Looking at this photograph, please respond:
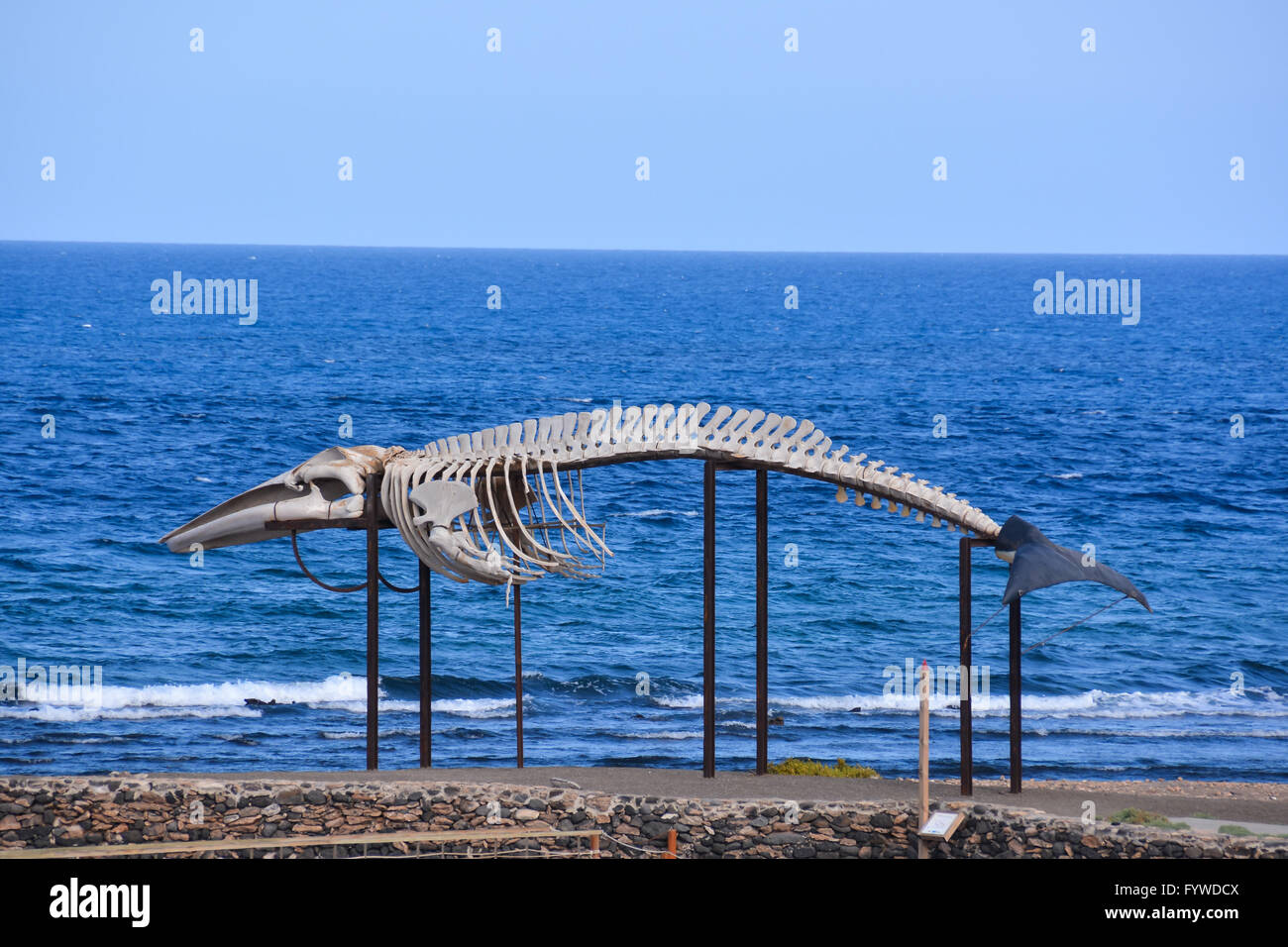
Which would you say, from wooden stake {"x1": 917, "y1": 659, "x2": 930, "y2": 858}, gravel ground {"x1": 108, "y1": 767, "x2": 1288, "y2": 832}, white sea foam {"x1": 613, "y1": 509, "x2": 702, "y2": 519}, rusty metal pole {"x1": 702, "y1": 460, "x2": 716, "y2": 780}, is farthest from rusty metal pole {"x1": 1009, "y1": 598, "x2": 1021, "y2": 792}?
white sea foam {"x1": 613, "y1": 509, "x2": 702, "y2": 519}

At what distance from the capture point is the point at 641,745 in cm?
2836

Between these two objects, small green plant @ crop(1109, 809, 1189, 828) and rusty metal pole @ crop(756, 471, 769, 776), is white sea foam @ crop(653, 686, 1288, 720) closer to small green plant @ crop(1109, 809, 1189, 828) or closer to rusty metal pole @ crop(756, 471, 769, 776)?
rusty metal pole @ crop(756, 471, 769, 776)

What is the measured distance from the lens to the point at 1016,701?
17234 millimetres

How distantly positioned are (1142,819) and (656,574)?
27190 millimetres

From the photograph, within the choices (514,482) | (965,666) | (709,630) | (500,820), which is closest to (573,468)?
(514,482)

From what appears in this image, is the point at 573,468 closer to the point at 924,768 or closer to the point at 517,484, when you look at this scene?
the point at 517,484

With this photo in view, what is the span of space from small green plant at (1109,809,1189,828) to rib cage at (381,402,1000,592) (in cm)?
340

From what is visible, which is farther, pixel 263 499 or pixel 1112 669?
pixel 1112 669

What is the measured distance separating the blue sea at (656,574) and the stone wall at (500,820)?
6729mm

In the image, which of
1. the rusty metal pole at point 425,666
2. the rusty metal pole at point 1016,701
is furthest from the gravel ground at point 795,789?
the rusty metal pole at point 425,666

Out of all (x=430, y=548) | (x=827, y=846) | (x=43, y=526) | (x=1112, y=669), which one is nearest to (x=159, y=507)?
(x=43, y=526)

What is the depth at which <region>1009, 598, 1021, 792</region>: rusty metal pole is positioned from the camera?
1680cm

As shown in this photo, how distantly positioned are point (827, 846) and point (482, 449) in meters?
6.28

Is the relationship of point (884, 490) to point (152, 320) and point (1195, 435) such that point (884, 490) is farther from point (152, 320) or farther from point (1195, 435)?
point (152, 320)
